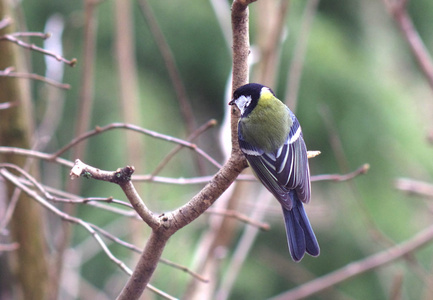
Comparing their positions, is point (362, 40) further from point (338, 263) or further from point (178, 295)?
point (178, 295)

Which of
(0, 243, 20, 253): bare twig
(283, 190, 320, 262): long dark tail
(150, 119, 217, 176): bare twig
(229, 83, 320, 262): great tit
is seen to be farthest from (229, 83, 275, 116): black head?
(0, 243, 20, 253): bare twig

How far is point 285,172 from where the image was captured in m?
1.60

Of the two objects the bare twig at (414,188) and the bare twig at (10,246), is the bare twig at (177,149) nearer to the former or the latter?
the bare twig at (10,246)

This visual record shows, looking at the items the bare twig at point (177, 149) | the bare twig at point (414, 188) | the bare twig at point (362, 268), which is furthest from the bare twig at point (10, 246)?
the bare twig at point (414, 188)

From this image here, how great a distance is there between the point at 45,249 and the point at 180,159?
1.48 m

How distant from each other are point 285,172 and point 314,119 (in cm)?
165

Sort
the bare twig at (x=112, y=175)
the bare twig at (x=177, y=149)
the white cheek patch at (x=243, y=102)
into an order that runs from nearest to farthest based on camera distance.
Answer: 1. the bare twig at (x=112, y=175)
2. the bare twig at (x=177, y=149)
3. the white cheek patch at (x=243, y=102)

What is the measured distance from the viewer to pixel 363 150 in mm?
3139

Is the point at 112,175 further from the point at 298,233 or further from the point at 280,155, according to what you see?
the point at 280,155

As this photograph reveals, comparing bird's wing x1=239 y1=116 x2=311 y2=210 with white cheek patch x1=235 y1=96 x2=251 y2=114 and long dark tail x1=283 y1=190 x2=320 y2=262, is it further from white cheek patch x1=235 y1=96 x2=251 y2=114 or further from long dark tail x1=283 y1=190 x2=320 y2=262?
white cheek patch x1=235 y1=96 x2=251 y2=114

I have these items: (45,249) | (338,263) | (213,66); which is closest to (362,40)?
(213,66)

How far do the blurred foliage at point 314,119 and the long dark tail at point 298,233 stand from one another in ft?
4.62

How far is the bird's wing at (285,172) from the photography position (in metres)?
1.55

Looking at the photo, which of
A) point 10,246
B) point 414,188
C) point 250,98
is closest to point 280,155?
point 250,98
